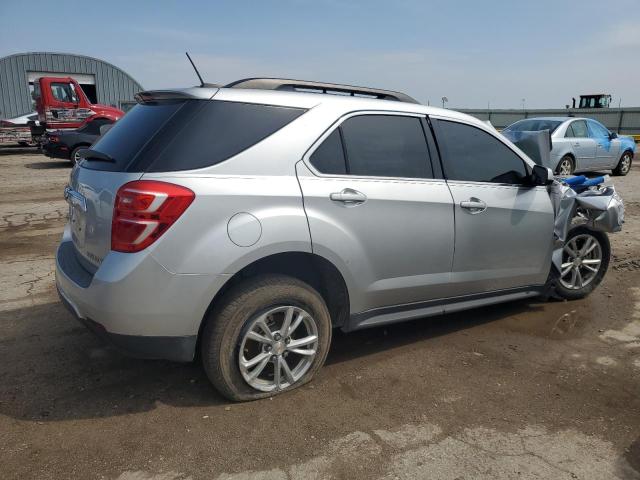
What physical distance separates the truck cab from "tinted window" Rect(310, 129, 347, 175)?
16.2 m

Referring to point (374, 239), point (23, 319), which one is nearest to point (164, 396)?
point (374, 239)

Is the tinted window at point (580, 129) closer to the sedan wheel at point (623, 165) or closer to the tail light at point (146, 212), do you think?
the sedan wheel at point (623, 165)

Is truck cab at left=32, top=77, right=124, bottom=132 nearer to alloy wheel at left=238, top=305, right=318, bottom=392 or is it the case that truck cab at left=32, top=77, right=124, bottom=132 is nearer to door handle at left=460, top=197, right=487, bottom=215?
door handle at left=460, top=197, right=487, bottom=215

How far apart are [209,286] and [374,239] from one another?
41.7 inches

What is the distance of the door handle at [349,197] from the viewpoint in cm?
297

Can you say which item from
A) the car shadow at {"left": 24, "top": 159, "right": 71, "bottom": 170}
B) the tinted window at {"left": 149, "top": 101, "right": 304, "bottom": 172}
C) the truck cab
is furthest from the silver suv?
the truck cab

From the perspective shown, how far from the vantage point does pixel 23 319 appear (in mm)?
4094

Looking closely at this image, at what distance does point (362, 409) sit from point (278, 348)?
1.95 ft

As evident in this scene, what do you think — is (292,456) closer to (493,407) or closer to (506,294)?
(493,407)

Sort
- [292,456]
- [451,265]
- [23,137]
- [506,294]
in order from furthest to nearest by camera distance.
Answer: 1. [23,137]
2. [506,294]
3. [451,265]
4. [292,456]

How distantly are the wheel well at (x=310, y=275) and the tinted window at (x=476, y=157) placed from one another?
3.83 feet

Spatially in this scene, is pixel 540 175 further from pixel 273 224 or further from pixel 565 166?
pixel 565 166

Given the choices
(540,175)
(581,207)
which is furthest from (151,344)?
(581,207)

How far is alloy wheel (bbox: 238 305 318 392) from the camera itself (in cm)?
288
